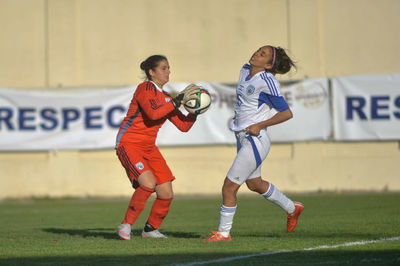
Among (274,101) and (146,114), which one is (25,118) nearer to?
(146,114)

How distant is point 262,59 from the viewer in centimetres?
797

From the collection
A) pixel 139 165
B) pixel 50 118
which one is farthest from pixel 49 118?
pixel 139 165

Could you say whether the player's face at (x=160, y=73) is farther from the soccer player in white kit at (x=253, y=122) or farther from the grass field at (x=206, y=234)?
the grass field at (x=206, y=234)

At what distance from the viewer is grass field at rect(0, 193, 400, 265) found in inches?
259

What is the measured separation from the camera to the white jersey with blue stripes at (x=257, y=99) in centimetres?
779

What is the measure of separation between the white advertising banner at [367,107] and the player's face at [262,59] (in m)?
9.14

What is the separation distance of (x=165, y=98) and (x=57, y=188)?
9919 mm

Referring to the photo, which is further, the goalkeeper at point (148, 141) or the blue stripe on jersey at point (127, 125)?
the blue stripe on jersey at point (127, 125)

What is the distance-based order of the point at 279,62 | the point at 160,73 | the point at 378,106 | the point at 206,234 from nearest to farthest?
the point at 279,62
the point at 160,73
the point at 206,234
the point at 378,106

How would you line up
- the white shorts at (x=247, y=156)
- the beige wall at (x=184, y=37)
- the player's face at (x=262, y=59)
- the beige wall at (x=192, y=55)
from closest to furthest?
the white shorts at (x=247, y=156) < the player's face at (x=262, y=59) < the beige wall at (x=192, y=55) < the beige wall at (x=184, y=37)

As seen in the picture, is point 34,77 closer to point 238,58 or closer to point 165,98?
point 238,58

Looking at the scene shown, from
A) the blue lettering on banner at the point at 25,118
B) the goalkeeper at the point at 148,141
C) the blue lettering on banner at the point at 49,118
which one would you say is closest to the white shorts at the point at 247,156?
the goalkeeper at the point at 148,141

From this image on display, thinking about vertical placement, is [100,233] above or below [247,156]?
below

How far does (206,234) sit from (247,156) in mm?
1685
